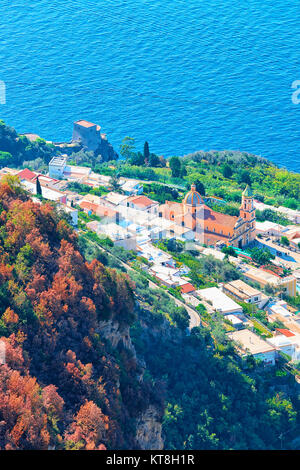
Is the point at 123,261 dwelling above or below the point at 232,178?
above

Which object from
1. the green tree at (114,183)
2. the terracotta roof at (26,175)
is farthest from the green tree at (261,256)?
the terracotta roof at (26,175)

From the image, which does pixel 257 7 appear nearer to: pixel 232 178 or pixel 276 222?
pixel 232 178

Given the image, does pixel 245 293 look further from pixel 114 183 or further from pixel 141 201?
pixel 114 183

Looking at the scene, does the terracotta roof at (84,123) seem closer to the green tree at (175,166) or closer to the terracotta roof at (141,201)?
the green tree at (175,166)

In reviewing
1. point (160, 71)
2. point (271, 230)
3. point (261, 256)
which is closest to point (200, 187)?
point (271, 230)

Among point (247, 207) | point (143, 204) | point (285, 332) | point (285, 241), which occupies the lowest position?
point (285, 241)
